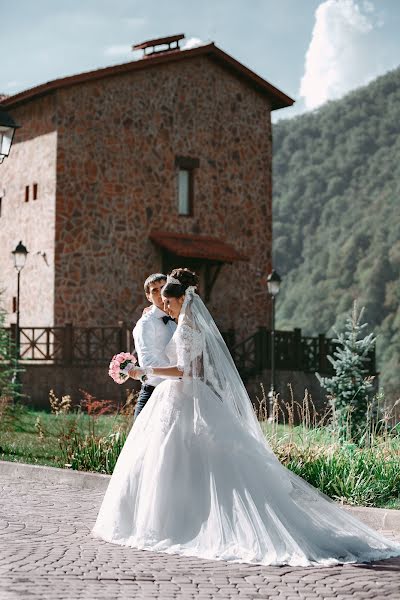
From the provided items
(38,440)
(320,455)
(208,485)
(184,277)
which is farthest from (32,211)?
(208,485)

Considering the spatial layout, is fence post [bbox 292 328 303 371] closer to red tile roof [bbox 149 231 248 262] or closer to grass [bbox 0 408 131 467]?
red tile roof [bbox 149 231 248 262]

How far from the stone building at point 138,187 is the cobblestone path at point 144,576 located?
19.7 metres

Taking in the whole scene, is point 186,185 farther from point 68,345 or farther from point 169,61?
point 68,345

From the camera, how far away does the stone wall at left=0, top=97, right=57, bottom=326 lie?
27.4m

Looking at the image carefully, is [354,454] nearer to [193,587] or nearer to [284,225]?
[193,587]

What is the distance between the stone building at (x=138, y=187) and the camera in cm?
2742

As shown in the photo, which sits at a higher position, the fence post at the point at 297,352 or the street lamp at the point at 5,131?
the street lamp at the point at 5,131

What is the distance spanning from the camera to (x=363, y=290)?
63.6 m

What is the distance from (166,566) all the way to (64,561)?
70 centimetres

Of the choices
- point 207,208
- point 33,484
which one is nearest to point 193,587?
point 33,484

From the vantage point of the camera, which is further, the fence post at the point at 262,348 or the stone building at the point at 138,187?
the fence post at the point at 262,348

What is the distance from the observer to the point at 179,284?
7953mm

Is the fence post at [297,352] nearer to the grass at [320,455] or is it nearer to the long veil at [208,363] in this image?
the grass at [320,455]

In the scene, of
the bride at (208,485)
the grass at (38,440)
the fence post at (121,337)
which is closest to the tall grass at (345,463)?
the bride at (208,485)
